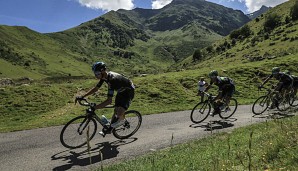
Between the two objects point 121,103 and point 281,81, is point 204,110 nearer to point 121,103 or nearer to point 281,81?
point 281,81

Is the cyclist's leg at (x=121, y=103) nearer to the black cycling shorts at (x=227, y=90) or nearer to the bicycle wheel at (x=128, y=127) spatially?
the bicycle wheel at (x=128, y=127)

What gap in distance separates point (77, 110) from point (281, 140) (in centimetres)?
2098

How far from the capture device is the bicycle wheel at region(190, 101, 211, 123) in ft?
61.3

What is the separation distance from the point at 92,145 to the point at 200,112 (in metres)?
7.80

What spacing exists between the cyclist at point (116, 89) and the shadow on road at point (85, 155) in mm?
723

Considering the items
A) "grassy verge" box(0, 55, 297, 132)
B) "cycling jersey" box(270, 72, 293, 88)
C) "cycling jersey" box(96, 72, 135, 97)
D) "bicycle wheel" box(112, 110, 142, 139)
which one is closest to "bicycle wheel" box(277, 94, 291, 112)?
"cycling jersey" box(270, 72, 293, 88)

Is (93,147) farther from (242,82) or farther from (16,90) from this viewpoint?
(242,82)

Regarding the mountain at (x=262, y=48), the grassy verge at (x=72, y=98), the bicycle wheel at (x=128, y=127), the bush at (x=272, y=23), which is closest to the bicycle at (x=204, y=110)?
the bicycle wheel at (x=128, y=127)

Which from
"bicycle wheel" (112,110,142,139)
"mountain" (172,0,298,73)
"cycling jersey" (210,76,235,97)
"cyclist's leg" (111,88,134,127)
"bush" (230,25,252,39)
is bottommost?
"bicycle wheel" (112,110,142,139)

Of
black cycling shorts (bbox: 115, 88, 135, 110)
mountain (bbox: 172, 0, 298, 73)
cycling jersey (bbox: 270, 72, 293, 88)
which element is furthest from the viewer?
mountain (bbox: 172, 0, 298, 73)

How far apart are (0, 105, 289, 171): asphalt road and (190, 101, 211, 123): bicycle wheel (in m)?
0.37

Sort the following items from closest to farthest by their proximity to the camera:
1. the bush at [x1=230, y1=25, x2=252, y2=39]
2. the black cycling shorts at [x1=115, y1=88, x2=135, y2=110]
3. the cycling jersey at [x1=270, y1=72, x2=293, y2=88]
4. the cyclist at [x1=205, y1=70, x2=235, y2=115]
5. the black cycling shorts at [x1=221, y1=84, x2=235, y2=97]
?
the black cycling shorts at [x1=115, y1=88, x2=135, y2=110] → the cyclist at [x1=205, y1=70, x2=235, y2=115] → the black cycling shorts at [x1=221, y1=84, x2=235, y2=97] → the cycling jersey at [x1=270, y1=72, x2=293, y2=88] → the bush at [x1=230, y1=25, x2=252, y2=39]

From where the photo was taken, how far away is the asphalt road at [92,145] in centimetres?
1104

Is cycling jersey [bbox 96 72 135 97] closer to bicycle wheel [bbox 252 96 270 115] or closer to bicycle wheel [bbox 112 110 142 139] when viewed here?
bicycle wheel [bbox 112 110 142 139]
